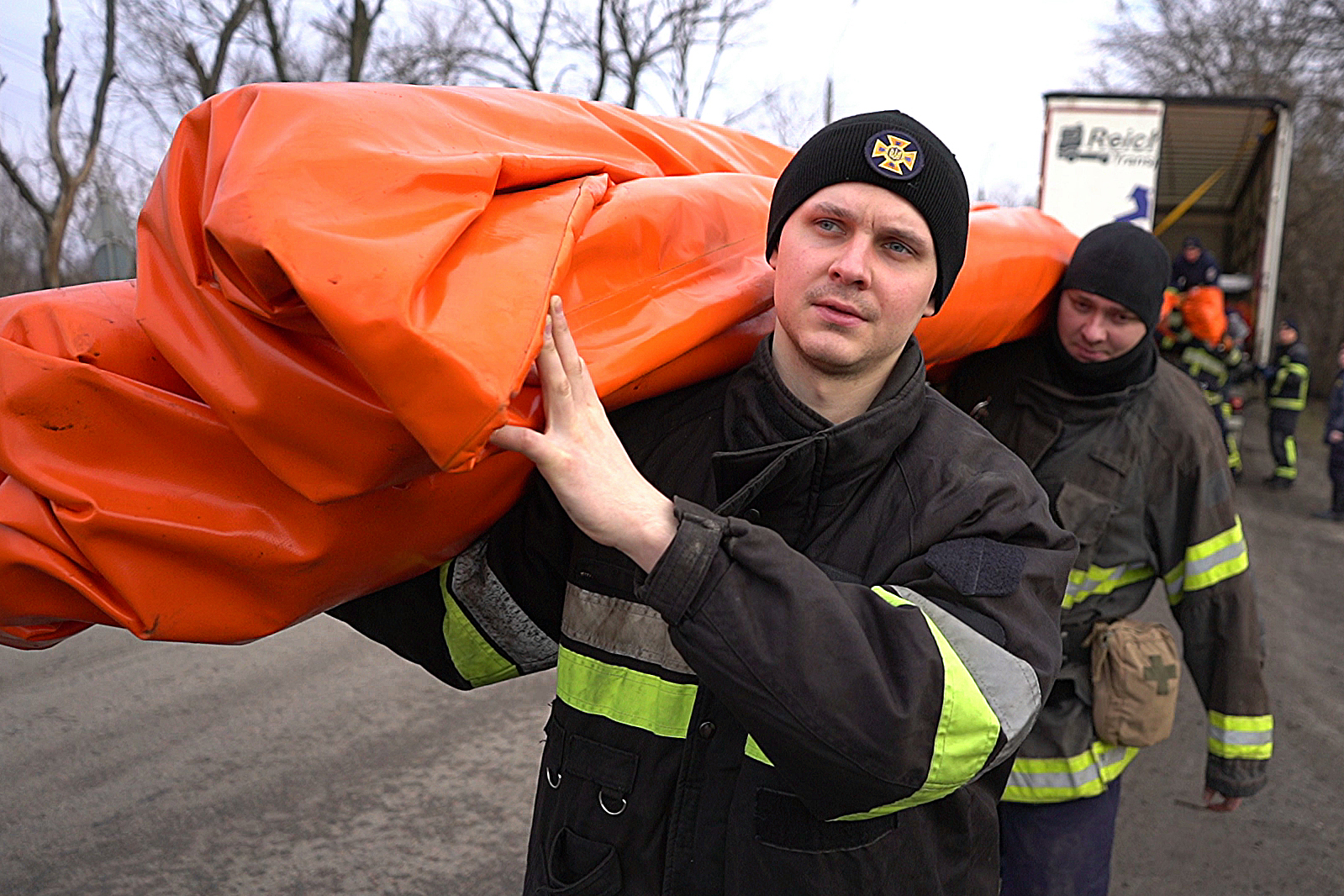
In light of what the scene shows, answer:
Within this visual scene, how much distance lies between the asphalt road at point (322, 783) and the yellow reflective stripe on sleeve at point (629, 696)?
1911mm

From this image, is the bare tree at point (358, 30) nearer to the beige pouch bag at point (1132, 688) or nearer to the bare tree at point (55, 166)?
the bare tree at point (55, 166)

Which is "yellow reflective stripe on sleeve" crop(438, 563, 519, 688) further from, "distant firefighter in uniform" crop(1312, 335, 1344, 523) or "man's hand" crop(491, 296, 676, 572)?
"distant firefighter in uniform" crop(1312, 335, 1344, 523)

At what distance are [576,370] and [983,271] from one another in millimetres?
1342

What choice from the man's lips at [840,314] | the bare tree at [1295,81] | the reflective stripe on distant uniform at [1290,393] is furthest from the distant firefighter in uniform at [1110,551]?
the bare tree at [1295,81]

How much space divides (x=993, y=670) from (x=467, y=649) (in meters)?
0.90

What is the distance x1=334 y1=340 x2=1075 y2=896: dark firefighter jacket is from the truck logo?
29.7 ft

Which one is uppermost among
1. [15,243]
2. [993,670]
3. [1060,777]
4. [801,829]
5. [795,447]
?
[795,447]

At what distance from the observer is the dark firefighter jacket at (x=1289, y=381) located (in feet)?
38.2

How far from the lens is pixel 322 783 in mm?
3805

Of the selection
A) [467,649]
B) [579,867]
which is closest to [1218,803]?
[579,867]

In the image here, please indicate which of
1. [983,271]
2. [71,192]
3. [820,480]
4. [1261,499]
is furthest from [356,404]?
[71,192]

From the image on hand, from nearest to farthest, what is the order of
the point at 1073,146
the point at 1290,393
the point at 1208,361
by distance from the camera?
the point at 1073,146
the point at 1208,361
the point at 1290,393

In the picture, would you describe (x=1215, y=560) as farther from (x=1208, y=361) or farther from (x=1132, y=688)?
(x=1208, y=361)

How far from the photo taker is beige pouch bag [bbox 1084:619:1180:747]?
275 centimetres
